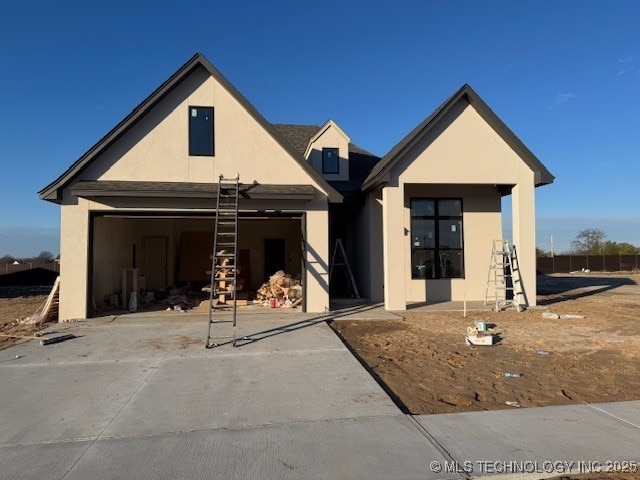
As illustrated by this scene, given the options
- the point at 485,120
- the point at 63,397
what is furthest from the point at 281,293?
Answer: the point at 63,397

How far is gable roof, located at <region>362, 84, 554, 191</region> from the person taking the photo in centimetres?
1227

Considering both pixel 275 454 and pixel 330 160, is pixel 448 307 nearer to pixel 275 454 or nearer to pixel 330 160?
pixel 330 160

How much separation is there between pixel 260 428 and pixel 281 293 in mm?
9692

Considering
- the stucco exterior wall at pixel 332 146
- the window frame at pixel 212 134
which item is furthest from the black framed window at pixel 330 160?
the window frame at pixel 212 134

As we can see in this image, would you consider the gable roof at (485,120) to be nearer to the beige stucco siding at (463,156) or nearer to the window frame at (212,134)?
the beige stucco siding at (463,156)

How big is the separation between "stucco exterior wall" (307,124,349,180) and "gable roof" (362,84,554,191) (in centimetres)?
418

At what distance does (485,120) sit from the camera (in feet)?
42.4

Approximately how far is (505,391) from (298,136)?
54.4ft

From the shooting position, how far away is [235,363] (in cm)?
676

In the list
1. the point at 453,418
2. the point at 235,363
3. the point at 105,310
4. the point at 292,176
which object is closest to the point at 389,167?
the point at 292,176

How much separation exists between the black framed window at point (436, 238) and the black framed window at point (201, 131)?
23.6 ft

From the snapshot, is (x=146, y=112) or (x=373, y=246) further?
(x=373, y=246)

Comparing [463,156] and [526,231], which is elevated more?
[463,156]

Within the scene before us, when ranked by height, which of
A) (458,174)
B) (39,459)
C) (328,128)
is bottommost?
(39,459)
